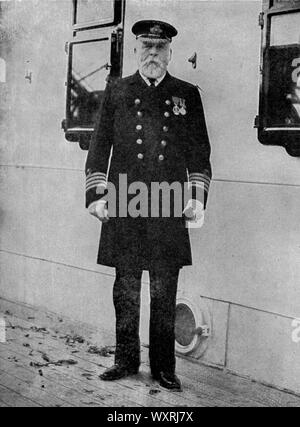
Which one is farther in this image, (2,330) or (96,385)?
(2,330)

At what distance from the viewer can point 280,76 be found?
10.8 ft

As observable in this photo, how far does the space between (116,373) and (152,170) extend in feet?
4.01

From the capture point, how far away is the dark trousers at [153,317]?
137 inches

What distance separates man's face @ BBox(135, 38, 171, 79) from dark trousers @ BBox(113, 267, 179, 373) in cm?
112

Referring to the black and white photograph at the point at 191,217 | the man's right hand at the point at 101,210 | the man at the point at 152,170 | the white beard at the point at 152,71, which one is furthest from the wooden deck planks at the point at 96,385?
the white beard at the point at 152,71

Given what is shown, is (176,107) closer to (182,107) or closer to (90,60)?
(182,107)

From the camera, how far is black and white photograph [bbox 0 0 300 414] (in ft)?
11.0

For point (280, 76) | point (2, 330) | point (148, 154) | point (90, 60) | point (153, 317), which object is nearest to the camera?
point (280, 76)

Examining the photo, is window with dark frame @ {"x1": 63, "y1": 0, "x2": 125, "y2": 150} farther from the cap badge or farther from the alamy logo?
the alamy logo

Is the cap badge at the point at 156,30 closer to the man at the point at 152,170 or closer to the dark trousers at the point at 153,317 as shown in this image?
the man at the point at 152,170

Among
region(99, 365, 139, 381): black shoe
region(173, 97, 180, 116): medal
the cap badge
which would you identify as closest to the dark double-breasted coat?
region(173, 97, 180, 116): medal

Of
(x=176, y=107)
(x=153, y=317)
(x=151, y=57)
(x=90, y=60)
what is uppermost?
(x=90, y=60)

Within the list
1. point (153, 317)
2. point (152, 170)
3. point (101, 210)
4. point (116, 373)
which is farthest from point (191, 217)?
point (116, 373)

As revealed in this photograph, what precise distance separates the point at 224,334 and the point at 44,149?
2.15 m
